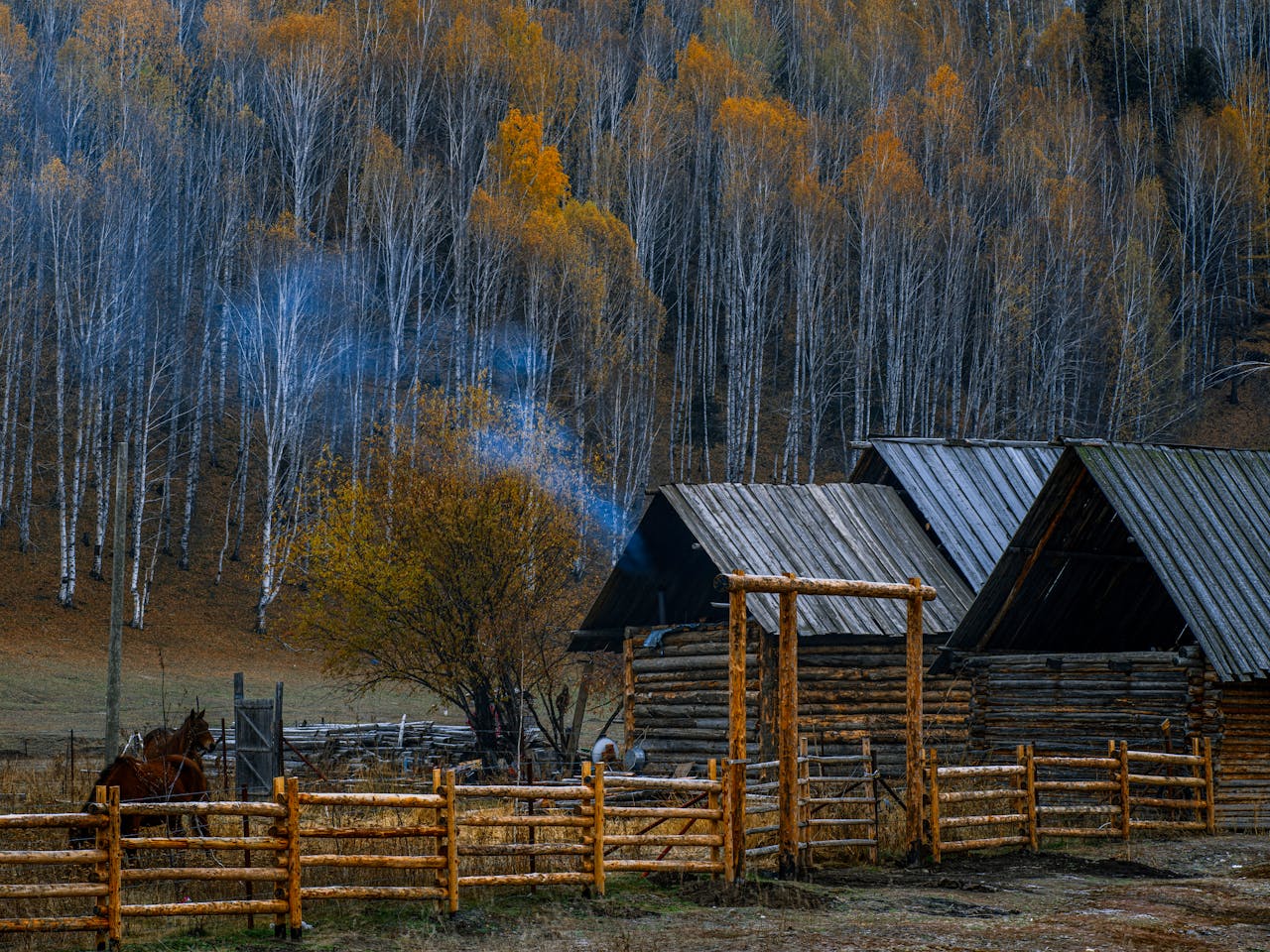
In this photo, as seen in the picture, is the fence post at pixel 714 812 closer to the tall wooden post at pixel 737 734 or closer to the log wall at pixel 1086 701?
the tall wooden post at pixel 737 734

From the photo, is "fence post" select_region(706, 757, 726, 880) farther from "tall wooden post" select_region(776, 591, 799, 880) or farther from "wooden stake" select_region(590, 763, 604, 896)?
"wooden stake" select_region(590, 763, 604, 896)

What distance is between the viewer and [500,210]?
49188mm

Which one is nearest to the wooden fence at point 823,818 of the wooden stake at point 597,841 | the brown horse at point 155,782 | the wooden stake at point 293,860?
the wooden stake at point 597,841

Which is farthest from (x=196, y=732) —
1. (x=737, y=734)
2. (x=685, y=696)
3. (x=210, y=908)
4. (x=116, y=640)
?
(x=685, y=696)

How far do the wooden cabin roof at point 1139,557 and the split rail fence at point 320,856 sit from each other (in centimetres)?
817

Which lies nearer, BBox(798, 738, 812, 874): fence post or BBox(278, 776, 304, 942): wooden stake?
BBox(278, 776, 304, 942): wooden stake

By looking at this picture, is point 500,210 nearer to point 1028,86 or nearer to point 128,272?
point 128,272

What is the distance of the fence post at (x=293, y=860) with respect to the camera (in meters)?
10.9

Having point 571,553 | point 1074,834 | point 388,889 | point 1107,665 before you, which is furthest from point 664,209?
point 388,889

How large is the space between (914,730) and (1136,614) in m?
10.3

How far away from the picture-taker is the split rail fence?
10.3 meters

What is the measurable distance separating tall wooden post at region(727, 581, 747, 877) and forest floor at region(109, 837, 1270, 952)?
0.44m

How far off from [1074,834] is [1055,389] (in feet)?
143

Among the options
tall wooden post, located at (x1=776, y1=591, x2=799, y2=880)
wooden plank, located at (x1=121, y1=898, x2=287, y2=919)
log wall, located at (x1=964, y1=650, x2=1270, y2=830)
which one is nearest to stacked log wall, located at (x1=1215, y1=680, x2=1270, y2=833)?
log wall, located at (x1=964, y1=650, x2=1270, y2=830)
